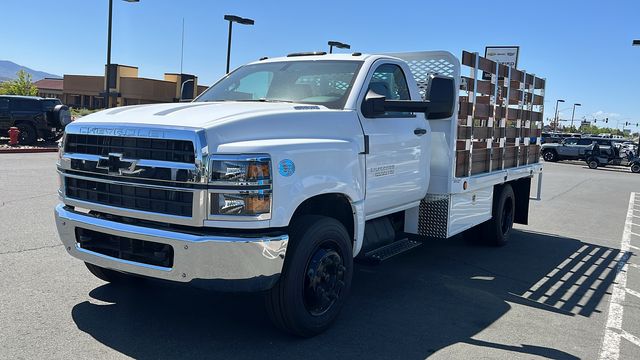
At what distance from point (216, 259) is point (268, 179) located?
59 cm

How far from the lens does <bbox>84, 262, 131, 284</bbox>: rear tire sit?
4.82 m

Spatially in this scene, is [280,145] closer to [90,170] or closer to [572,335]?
[90,170]

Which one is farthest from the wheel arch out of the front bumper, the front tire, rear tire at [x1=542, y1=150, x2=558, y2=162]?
rear tire at [x1=542, y1=150, x2=558, y2=162]

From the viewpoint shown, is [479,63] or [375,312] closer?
[375,312]

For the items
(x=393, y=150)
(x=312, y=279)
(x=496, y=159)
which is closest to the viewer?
(x=312, y=279)

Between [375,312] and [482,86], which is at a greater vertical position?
[482,86]

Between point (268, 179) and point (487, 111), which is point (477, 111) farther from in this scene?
point (268, 179)

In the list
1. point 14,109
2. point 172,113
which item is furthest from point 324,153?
point 14,109

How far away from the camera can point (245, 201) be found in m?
3.52

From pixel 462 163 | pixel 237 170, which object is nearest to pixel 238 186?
pixel 237 170

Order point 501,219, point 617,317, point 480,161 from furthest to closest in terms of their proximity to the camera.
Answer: point 501,219, point 480,161, point 617,317

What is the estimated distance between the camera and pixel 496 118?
7090mm

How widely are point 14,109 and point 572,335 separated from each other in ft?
71.8

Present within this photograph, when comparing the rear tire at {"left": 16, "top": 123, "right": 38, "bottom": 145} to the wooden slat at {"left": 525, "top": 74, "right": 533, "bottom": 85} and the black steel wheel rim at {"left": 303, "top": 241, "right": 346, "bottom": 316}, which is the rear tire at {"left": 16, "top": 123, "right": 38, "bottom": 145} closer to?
the wooden slat at {"left": 525, "top": 74, "right": 533, "bottom": 85}
